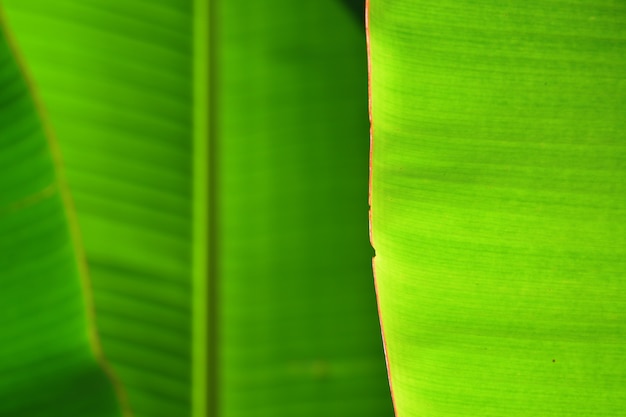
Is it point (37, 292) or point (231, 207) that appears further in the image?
point (231, 207)

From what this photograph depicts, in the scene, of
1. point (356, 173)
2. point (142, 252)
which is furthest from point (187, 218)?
point (356, 173)

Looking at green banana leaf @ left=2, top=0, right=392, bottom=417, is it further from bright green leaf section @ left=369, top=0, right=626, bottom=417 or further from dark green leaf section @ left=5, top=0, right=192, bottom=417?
bright green leaf section @ left=369, top=0, right=626, bottom=417

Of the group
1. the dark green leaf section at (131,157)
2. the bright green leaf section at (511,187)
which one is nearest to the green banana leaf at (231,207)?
the dark green leaf section at (131,157)

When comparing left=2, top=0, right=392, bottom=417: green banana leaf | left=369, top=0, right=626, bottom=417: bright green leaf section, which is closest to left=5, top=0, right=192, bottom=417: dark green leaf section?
left=2, top=0, right=392, bottom=417: green banana leaf

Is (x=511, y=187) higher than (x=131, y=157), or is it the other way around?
(x=131, y=157)

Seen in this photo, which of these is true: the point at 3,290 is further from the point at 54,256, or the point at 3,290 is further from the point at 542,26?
the point at 542,26

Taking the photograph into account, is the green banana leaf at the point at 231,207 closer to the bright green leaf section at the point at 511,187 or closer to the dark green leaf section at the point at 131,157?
the dark green leaf section at the point at 131,157

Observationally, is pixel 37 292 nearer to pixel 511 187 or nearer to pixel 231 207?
pixel 231 207

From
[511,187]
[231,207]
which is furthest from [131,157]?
[511,187]
